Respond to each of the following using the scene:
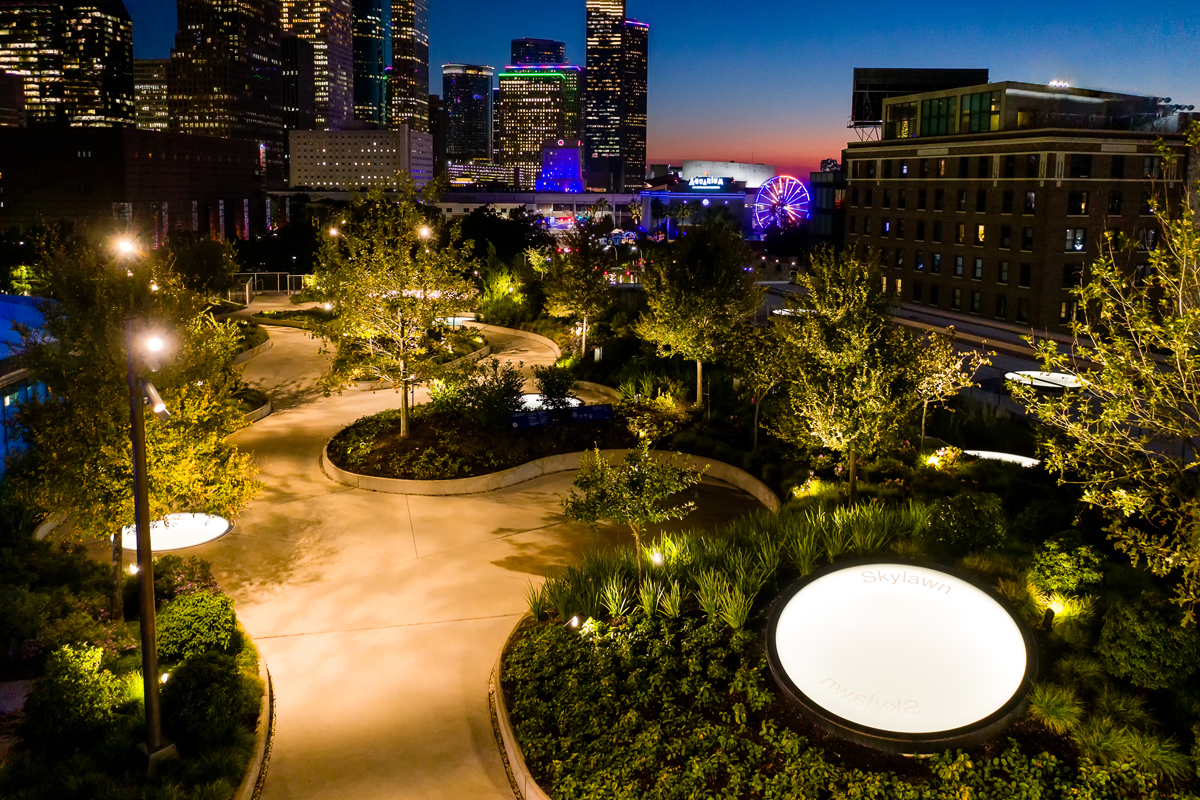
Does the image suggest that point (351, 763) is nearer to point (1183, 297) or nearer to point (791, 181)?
point (1183, 297)

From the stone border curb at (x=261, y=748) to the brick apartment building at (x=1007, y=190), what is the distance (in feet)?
149

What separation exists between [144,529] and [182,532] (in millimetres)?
8846

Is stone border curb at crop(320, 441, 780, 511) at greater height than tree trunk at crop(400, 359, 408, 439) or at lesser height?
lesser

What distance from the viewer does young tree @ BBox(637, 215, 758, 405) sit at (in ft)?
82.3

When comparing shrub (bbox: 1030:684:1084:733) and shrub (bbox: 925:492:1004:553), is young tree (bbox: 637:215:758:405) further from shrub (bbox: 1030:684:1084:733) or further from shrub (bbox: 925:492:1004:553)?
shrub (bbox: 1030:684:1084:733)

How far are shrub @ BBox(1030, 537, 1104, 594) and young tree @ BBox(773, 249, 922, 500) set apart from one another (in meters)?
4.19

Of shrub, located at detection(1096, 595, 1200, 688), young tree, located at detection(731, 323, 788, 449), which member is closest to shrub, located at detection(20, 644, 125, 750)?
shrub, located at detection(1096, 595, 1200, 688)

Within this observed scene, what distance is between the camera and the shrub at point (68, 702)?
10.2 metres

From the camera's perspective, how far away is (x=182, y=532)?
17.7m

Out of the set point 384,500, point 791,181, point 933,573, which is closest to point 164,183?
point 791,181

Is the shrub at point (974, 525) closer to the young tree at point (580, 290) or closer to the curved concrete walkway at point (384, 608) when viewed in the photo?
the curved concrete walkway at point (384, 608)

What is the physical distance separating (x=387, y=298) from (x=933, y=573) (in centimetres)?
1498

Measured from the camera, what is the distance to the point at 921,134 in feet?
237

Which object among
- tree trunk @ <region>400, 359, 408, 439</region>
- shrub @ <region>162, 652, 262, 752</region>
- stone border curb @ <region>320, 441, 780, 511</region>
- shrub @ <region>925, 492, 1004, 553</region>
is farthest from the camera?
tree trunk @ <region>400, 359, 408, 439</region>
